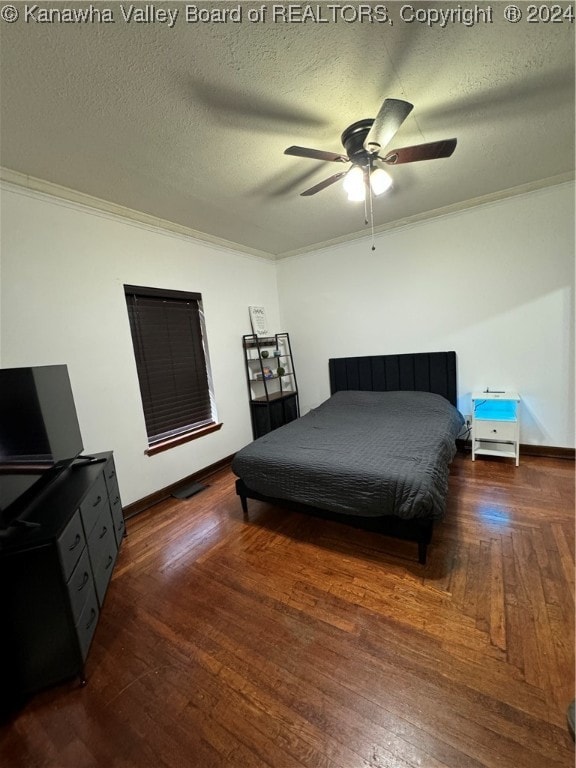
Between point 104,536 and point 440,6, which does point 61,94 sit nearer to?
point 440,6

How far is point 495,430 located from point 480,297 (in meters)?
1.41

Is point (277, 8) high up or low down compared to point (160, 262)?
up

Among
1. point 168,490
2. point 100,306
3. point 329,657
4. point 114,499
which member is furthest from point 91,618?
point 100,306

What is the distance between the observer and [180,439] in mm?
3164

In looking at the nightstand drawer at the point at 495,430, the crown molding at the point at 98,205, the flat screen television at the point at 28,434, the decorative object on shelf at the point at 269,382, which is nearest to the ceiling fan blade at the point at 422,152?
the crown molding at the point at 98,205

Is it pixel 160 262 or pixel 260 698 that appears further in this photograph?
pixel 160 262

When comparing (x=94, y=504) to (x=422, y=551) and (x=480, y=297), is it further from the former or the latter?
(x=480, y=297)

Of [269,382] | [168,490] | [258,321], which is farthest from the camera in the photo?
[269,382]

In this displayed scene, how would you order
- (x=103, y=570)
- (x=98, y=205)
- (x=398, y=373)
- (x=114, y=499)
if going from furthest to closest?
(x=398, y=373) → (x=98, y=205) → (x=114, y=499) → (x=103, y=570)

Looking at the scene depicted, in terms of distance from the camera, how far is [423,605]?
1.63 m

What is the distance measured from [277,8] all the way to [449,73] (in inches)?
35.9

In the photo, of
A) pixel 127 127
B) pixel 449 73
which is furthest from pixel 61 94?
pixel 449 73

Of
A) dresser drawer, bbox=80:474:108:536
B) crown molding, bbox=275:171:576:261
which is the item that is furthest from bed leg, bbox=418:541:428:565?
crown molding, bbox=275:171:576:261

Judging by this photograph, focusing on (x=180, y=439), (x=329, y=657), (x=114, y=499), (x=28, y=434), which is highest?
(x=28, y=434)
